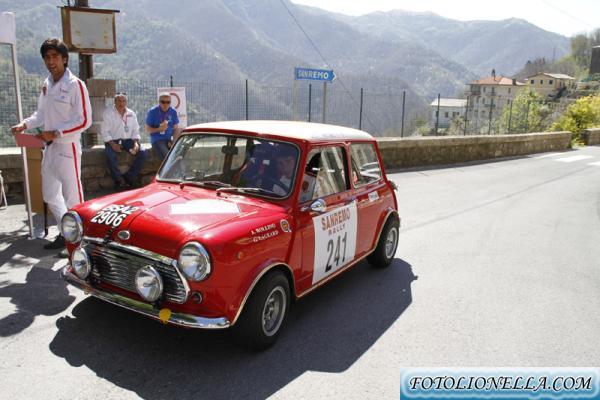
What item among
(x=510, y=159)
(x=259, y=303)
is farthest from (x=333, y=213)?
(x=510, y=159)

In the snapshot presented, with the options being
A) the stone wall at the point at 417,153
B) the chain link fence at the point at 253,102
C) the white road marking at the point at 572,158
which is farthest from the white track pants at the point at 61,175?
the white road marking at the point at 572,158

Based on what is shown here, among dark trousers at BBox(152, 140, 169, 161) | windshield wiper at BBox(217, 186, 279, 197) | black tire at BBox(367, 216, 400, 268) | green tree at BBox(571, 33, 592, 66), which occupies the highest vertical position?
green tree at BBox(571, 33, 592, 66)

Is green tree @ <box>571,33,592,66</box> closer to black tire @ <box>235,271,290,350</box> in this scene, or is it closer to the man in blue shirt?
the man in blue shirt

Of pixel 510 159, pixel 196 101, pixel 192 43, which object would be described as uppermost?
pixel 192 43

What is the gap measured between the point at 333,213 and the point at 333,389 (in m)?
1.60

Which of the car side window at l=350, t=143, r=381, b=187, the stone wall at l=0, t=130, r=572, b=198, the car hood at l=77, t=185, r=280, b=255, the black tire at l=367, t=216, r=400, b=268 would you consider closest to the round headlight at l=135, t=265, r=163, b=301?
the car hood at l=77, t=185, r=280, b=255

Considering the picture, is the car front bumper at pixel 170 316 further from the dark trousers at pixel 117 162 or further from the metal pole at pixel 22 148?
the dark trousers at pixel 117 162

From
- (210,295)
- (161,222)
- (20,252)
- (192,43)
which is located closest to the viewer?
(210,295)

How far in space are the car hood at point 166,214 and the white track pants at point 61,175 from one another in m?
1.70

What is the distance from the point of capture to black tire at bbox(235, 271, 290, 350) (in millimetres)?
3418

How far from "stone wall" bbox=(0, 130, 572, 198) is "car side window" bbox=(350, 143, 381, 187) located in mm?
5188

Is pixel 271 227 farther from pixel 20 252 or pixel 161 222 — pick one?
pixel 20 252

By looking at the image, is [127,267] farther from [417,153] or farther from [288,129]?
[417,153]

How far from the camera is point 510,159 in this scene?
66.5 feet
